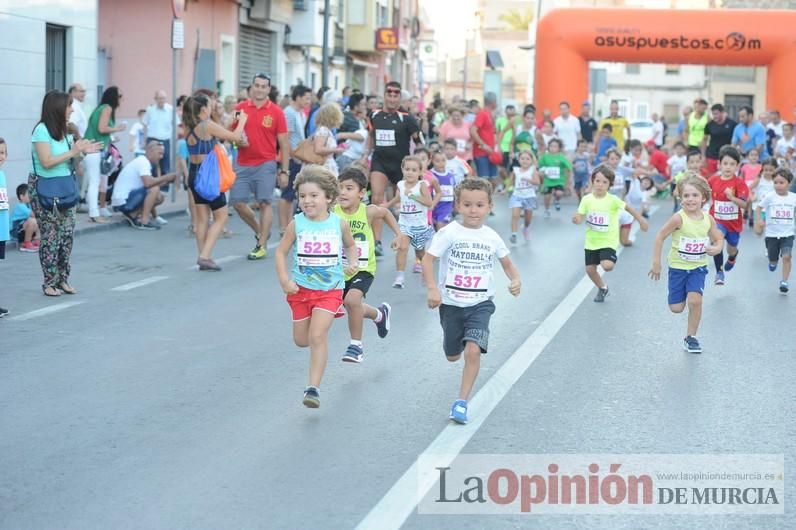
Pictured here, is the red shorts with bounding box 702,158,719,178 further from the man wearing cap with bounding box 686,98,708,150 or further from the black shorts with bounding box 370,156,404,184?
the black shorts with bounding box 370,156,404,184

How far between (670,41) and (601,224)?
19122mm

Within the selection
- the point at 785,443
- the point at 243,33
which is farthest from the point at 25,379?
the point at 243,33

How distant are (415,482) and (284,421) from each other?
1.40m

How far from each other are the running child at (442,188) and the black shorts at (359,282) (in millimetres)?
6018

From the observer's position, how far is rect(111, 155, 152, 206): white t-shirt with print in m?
18.5

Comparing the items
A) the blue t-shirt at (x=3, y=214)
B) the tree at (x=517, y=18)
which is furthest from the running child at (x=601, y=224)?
the tree at (x=517, y=18)

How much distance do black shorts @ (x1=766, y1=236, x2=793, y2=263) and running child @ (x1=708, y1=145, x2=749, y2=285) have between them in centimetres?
36

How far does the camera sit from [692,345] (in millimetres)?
9867

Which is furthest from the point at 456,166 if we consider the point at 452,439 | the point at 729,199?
the point at 452,439

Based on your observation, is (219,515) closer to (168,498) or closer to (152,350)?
(168,498)

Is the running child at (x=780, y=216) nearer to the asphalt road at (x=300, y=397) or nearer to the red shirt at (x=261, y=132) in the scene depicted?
the asphalt road at (x=300, y=397)

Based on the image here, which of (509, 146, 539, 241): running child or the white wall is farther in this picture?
the white wall

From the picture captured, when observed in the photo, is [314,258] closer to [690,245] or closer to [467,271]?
A: [467,271]

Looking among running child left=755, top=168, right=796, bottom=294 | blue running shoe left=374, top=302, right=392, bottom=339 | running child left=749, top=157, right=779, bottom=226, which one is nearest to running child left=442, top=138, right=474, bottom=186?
running child left=749, top=157, right=779, bottom=226
